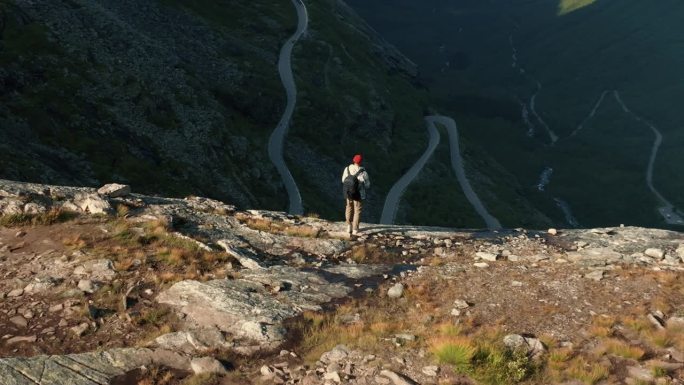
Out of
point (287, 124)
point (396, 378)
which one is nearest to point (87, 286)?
point (396, 378)

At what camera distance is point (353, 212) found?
26.7 meters

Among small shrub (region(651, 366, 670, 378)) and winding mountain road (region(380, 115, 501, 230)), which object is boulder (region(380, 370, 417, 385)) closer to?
small shrub (region(651, 366, 670, 378))

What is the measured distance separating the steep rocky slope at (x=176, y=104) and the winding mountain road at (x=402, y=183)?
3.24 metres

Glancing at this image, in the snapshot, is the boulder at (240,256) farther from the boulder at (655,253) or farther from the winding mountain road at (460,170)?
the winding mountain road at (460,170)

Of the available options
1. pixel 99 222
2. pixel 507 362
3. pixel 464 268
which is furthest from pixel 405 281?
pixel 99 222

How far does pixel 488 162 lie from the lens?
535 feet

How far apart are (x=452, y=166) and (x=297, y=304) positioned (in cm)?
13059

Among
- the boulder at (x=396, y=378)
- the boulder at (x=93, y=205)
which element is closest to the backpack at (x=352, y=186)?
the boulder at (x=93, y=205)

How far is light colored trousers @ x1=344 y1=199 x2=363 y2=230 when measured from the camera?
26062 millimetres

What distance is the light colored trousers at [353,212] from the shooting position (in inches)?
1026

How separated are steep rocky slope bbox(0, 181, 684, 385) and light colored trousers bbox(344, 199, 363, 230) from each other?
2.66ft

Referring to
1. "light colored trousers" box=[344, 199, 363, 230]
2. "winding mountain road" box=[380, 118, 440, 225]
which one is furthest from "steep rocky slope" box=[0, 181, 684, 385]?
"winding mountain road" box=[380, 118, 440, 225]

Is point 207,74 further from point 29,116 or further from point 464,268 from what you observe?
point 464,268

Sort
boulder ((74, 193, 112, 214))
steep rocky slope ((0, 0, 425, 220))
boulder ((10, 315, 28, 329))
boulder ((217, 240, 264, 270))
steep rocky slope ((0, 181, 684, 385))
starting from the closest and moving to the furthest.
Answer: steep rocky slope ((0, 181, 684, 385)) < boulder ((10, 315, 28, 329)) < boulder ((217, 240, 264, 270)) < boulder ((74, 193, 112, 214)) < steep rocky slope ((0, 0, 425, 220))
